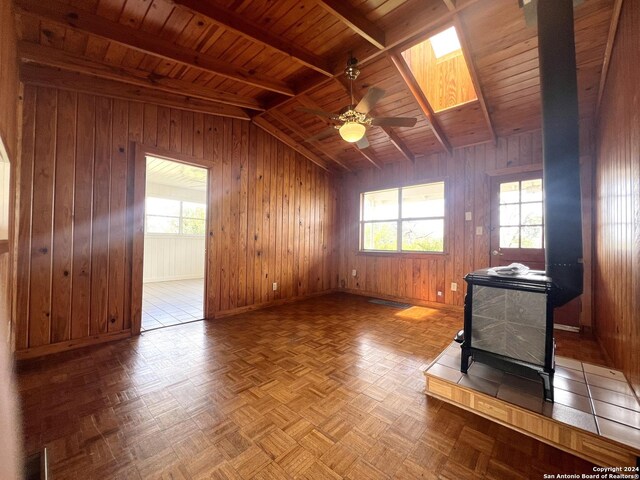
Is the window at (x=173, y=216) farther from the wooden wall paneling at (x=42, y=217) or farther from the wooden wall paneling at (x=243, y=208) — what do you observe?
the wooden wall paneling at (x=42, y=217)

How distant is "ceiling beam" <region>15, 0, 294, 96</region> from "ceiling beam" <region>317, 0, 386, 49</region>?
117cm

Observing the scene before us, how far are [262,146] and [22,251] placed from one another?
9.63 feet

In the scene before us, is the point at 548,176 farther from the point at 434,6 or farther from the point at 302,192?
the point at 302,192

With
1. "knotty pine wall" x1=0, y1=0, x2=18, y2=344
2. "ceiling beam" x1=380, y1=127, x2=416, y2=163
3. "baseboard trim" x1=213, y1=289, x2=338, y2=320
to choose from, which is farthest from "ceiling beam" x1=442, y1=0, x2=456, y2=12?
"baseboard trim" x1=213, y1=289, x2=338, y2=320

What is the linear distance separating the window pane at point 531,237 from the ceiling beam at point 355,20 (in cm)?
289

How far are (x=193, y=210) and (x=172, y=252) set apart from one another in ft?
4.50

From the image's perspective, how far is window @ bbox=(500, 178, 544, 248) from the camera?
10.9ft

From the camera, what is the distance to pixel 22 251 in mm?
2232

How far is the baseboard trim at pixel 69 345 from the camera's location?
7.34 ft

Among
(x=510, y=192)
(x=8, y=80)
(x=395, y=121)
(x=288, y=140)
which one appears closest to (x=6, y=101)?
(x=8, y=80)

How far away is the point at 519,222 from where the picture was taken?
3.43 m

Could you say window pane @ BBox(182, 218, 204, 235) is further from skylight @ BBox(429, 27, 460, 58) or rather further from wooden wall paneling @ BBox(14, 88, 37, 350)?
skylight @ BBox(429, 27, 460, 58)

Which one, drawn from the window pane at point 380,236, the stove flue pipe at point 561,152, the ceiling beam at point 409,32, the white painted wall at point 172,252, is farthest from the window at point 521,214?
the white painted wall at point 172,252

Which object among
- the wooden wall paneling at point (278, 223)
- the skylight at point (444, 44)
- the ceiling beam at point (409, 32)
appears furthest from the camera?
the wooden wall paneling at point (278, 223)
